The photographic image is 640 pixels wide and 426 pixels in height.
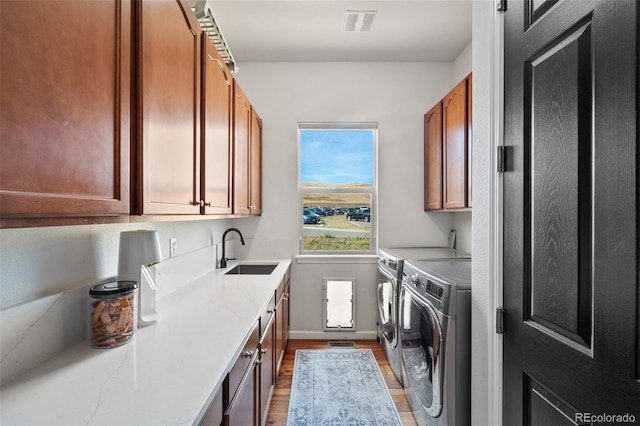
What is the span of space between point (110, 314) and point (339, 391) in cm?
174

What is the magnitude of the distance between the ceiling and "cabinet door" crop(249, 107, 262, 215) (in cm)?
65

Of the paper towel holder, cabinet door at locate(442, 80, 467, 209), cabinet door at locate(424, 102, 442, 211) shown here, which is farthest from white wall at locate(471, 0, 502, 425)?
cabinet door at locate(424, 102, 442, 211)

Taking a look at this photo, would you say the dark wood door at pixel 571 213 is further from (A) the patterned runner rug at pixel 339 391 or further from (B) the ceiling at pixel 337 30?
(B) the ceiling at pixel 337 30

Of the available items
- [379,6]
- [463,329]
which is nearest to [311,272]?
[463,329]

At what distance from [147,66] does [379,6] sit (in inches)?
77.0

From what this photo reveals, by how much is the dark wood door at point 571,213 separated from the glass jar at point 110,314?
1.42 meters

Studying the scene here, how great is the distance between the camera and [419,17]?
2.46m

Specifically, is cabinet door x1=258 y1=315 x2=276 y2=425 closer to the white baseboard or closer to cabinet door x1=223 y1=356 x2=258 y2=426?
cabinet door x1=223 y1=356 x2=258 y2=426

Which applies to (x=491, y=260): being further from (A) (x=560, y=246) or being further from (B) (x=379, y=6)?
(B) (x=379, y=6)

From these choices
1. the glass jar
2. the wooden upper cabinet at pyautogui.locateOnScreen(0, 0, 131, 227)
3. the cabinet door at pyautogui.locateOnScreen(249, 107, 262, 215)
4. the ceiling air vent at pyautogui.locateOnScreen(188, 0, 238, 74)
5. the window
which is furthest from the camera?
the window

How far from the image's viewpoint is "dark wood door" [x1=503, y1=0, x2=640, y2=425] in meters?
0.75

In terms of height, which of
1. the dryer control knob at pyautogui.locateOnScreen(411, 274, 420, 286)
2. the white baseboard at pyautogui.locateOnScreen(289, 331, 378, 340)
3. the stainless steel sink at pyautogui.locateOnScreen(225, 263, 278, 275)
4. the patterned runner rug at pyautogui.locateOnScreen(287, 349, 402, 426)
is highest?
the dryer control knob at pyautogui.locateOnScreen(411, 274, 420, 286)

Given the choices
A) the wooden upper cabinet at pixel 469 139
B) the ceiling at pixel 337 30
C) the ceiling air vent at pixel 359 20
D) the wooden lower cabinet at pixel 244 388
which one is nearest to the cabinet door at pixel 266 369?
the wooden lower cabinet at pixel 244 388

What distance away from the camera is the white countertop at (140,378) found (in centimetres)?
75
